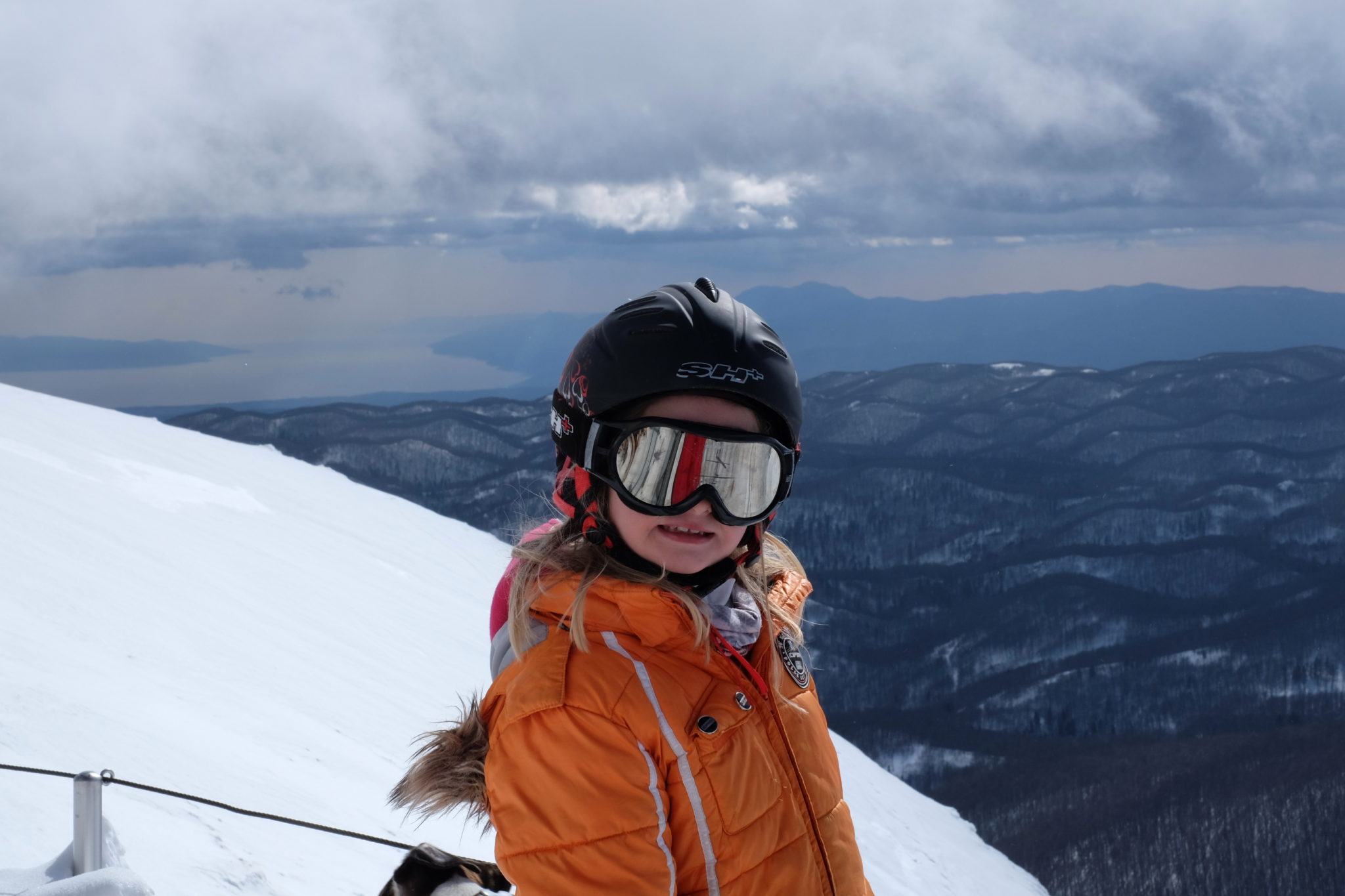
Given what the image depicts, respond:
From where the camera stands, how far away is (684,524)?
2.62m

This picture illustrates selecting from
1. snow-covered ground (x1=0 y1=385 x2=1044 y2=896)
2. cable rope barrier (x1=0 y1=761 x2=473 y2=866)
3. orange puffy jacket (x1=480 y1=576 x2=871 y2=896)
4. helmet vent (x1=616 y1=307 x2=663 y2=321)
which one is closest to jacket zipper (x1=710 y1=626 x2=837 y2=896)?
orange puffy jacket (x1=480 y1=576 x2=871 y2=896)

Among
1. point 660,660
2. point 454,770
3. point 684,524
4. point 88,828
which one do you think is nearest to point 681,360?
point 684,524

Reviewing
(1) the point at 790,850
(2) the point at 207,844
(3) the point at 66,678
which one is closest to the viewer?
(1) the point at 790,850

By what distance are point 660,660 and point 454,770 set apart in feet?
1.94

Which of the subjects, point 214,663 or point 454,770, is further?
point 214,663

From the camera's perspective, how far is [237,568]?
36.2ft

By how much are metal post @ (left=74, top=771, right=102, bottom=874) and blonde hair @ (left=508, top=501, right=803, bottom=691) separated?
5.21 ft

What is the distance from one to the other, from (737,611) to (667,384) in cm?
64

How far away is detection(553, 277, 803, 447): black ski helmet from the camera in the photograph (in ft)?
8.27

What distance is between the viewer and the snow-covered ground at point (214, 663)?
440 centimetres

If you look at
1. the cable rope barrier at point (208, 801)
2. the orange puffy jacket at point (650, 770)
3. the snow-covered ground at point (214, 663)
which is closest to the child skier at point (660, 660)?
the orange puffy jacket at point (650, 770)

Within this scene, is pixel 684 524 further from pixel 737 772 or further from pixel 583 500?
pixel 737 772

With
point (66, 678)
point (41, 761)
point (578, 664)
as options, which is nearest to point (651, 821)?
point (578, 664)

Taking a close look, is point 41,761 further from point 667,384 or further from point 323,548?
point 323,548
